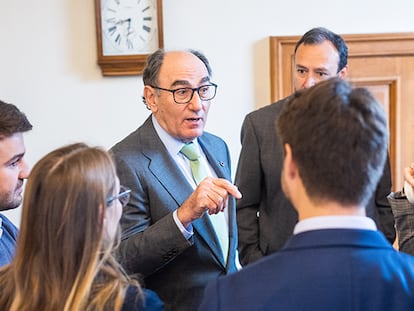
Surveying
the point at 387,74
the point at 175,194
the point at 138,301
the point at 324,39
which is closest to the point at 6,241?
the point at 175,194

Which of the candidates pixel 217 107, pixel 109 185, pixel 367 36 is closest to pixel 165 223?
pixel 109 185

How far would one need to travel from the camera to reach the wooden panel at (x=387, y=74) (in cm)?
301

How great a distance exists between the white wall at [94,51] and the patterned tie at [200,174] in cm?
117

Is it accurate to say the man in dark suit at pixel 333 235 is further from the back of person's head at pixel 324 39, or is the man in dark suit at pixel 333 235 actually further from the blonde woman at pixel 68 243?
the back of person's head at pixel 324 39

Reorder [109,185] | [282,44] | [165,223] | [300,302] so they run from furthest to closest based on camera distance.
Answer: [282,44]
[165,223]
[109,185]
[300,302]

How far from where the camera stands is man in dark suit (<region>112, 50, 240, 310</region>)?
1645mm

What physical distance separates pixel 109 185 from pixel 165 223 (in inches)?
20.9

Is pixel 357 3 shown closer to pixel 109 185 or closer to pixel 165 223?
pixel 165 223

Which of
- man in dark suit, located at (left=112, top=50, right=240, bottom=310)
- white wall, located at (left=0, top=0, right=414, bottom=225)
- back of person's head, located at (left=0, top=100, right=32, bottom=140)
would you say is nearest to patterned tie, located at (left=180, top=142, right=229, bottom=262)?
man in dark suit, located at (left=112, top=50, right=240, bottom=310)

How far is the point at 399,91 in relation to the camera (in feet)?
10.2

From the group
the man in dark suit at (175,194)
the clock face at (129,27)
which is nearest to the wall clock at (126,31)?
the clock face at (129,27)

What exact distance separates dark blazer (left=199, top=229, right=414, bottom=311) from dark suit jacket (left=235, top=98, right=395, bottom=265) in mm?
848

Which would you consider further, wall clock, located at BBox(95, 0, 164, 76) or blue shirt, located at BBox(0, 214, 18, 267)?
wall clock, located at BBox(95, 0, 164, 76)

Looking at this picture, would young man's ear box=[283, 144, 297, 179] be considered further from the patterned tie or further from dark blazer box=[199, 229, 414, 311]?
the patterned tie
